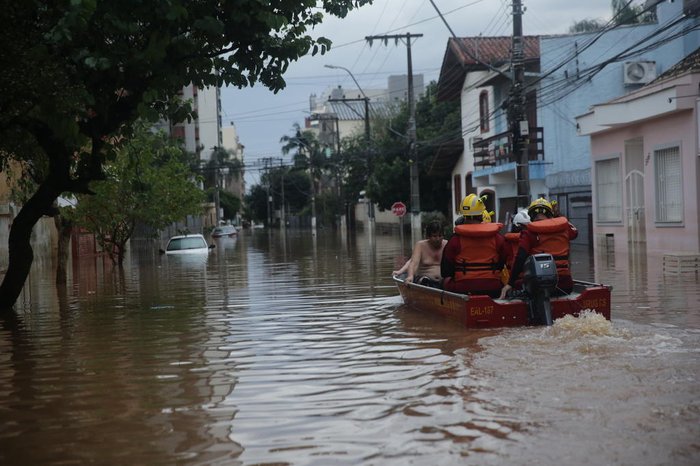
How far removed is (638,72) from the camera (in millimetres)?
38031

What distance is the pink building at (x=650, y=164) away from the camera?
25.2 meters

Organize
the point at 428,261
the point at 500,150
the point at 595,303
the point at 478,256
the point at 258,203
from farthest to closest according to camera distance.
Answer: the point at 258,203 < the point at 500,150 < the point at 428,261 < the point at 478,256 < the point at 595,303

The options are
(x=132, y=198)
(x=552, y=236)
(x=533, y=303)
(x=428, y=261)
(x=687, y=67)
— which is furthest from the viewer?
(x=132, y=198)

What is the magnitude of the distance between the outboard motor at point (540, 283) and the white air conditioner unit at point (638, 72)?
28406mm

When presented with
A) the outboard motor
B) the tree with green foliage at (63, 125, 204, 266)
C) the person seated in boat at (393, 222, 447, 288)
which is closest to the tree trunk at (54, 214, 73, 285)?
the tree with green foliage at (63, 125, 204, 266)

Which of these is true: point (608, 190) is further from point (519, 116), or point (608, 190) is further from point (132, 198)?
point (132, 198)

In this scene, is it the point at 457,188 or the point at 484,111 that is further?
the point at 457,188

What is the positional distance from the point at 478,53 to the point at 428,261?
33.6 meters

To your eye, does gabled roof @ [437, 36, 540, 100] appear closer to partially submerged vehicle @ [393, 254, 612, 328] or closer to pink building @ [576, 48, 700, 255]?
pink building @ [576, 48, 700, 255]

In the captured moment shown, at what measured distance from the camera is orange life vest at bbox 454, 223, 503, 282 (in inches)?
486

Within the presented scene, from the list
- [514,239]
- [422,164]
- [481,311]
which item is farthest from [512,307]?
[422,164]

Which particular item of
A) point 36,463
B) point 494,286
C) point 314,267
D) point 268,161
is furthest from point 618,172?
point 268,161

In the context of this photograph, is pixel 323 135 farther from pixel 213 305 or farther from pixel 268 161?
pixel 213 305

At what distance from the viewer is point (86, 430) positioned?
738 cm
